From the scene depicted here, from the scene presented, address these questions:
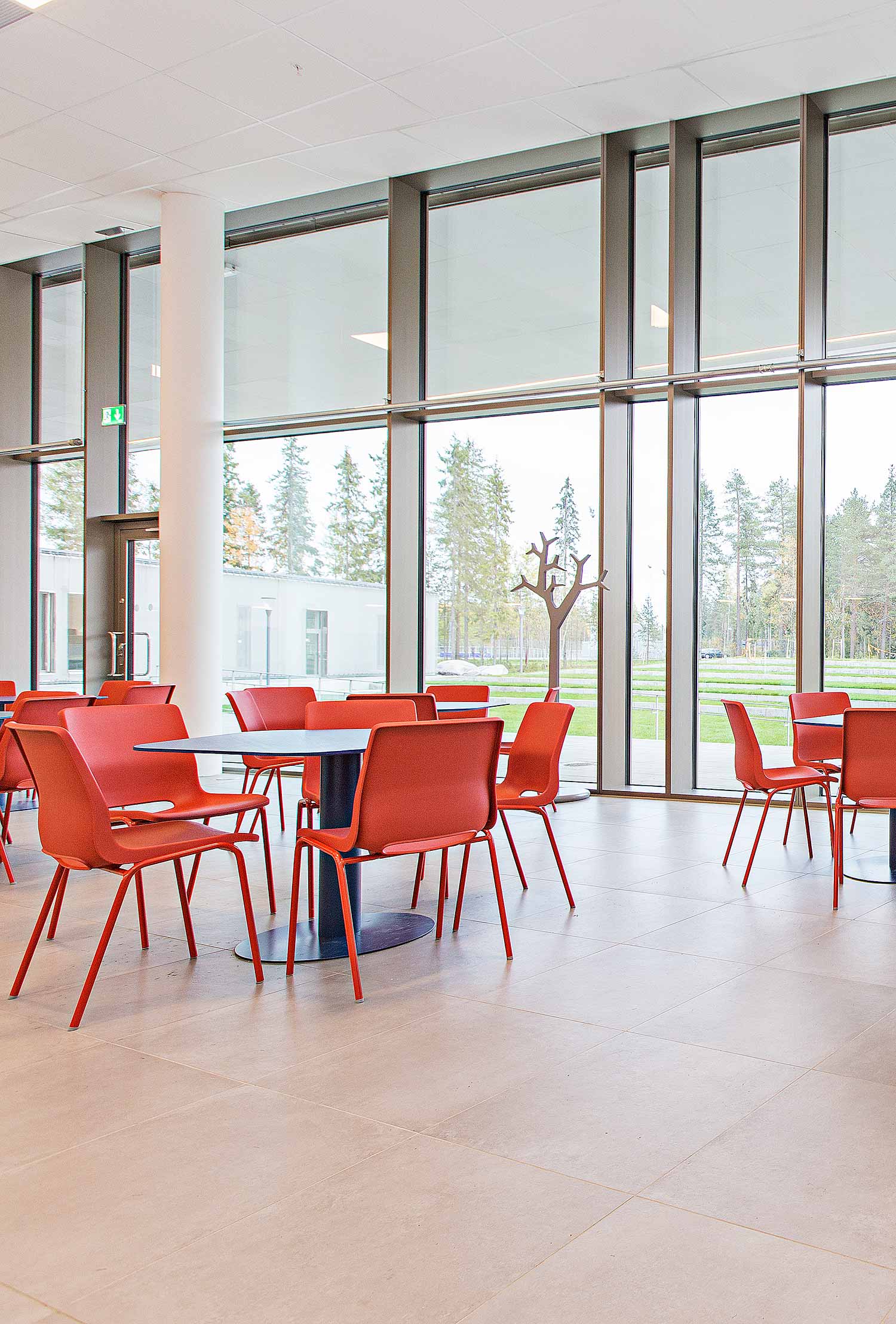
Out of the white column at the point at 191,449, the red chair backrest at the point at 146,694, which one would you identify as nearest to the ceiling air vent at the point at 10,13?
the white column at the point at 191,449

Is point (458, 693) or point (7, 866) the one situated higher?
point (458, 693)

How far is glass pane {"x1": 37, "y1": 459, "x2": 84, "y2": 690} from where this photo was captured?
11.9 meters

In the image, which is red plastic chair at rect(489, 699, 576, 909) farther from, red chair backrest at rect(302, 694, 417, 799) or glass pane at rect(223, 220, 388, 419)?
glass pane at rect(223, 220, 388, 419)

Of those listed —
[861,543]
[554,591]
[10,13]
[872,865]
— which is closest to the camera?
[872,865]

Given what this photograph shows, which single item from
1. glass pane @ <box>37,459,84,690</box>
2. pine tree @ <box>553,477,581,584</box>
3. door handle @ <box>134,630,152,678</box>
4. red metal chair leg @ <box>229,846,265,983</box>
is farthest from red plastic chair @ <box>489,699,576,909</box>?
glass pane @ <box>37,459,84,690</box>

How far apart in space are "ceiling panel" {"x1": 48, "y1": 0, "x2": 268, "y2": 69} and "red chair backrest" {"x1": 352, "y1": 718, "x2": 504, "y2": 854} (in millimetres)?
4930

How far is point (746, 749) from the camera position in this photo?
5750 mm

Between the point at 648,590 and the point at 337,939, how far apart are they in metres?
5.16

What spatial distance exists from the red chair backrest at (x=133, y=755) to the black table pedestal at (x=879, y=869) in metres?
3.31

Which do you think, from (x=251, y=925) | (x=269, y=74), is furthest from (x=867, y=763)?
(x=269, y=74)

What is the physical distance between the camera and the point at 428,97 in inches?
304

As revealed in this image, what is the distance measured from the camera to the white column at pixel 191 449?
31.6ft

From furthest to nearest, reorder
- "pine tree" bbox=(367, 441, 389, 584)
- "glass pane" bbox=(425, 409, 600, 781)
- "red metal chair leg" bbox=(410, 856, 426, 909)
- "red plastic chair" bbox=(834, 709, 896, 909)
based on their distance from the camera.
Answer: "pine tree" bbox=(367, 441, 389, 584)
"glass pane" bbox=(425, 409, 600, 781)
"red metal chair leg" bbox=(410, 856, 426, 909)
"red plastic chair" bbox=(834, 709, 896, 909)

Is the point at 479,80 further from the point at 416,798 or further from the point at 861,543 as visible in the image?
the point at 416,798
